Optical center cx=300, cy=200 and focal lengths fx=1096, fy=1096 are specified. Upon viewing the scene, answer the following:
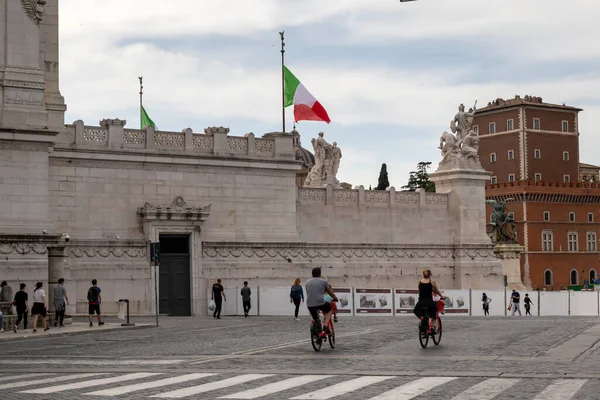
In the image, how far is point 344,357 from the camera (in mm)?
22328

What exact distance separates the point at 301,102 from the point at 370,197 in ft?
19.8

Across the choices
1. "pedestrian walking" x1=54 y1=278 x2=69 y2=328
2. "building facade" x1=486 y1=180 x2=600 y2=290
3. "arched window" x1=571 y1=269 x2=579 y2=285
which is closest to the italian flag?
"pedestrian walking" x1=54 y1=278 x2=69 y2=328

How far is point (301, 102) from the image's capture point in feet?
182

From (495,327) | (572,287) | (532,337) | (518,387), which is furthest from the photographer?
(572,287)

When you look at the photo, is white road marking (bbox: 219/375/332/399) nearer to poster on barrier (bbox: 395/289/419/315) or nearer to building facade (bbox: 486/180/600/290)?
poster on barrier (bbox: 395/289/419/315)

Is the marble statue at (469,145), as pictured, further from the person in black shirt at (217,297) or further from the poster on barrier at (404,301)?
the person in black shirt at (217,297)

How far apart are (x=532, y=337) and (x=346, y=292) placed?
69.2 ft

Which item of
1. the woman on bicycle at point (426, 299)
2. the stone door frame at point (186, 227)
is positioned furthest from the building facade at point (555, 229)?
the woman on bicycle at point (426, 299)

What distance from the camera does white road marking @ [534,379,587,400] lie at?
50.8 feet

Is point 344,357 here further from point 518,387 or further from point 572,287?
point 572,287

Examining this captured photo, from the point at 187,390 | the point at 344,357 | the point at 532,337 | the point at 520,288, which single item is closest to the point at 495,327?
the point at 532,337

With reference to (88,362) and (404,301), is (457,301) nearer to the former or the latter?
(404,301)

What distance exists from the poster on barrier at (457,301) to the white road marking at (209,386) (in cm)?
3330

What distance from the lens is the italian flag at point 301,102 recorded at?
182 feet
